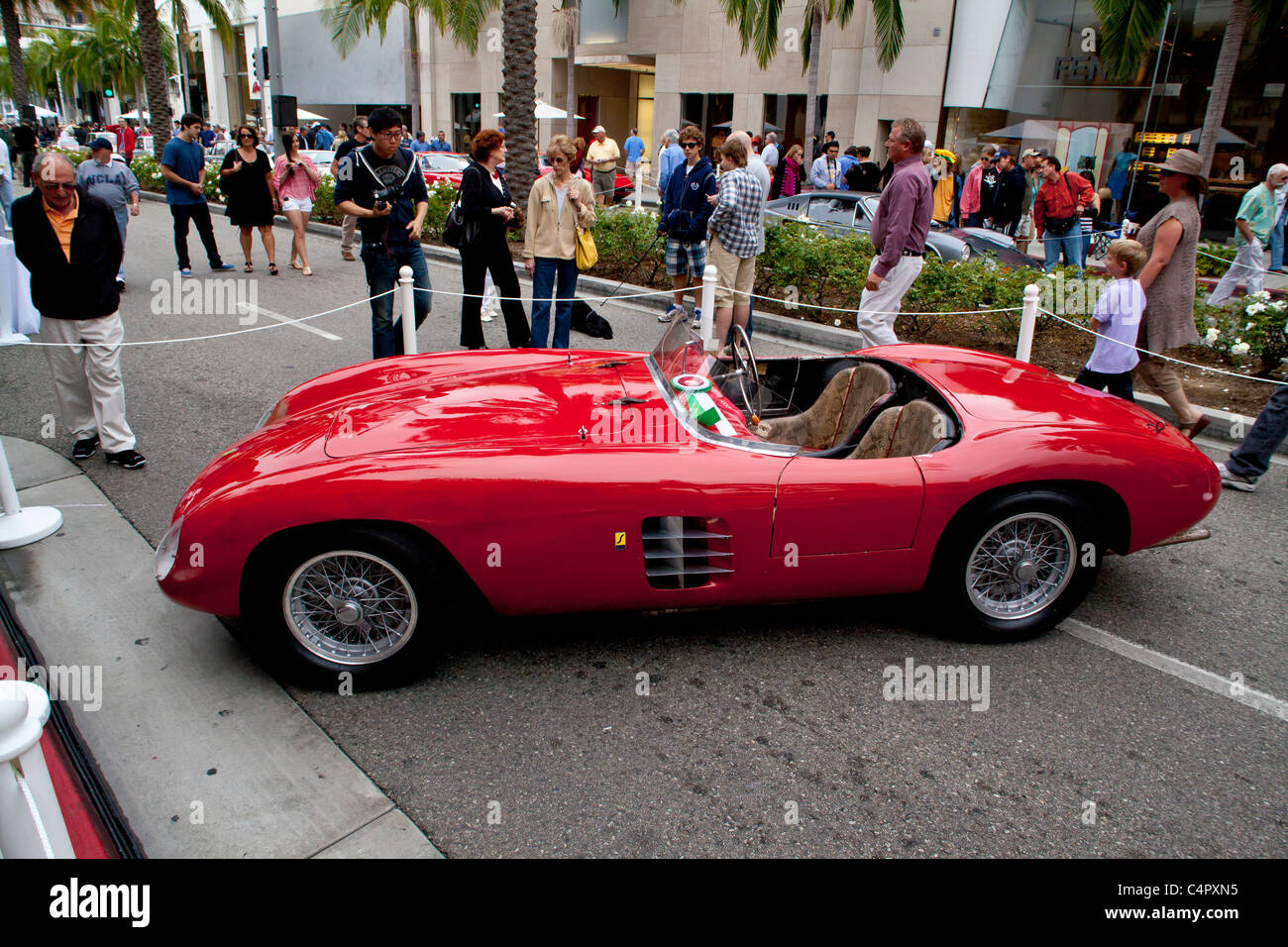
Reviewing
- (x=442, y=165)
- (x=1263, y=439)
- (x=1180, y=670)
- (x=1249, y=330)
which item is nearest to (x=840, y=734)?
(x=1180, y=670)

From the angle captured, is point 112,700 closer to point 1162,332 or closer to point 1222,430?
point 1162,332

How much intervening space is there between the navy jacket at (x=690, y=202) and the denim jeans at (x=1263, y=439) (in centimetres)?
477

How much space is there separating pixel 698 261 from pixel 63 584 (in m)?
6.35

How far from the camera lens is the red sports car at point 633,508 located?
9.99 feet

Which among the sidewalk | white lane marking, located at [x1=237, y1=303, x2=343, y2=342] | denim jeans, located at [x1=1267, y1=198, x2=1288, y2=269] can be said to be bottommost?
the sidewalk

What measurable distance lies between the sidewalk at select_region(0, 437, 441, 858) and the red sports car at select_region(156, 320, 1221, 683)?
12.3 inches

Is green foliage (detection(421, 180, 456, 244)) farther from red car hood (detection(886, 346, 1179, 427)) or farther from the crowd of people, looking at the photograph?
red car hood (detection(886, 346, 1179, 427))

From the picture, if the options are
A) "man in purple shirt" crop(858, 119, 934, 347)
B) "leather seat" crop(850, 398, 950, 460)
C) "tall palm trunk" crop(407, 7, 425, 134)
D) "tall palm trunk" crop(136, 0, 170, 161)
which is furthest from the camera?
"tall palm trunk" crop(407, 7, 425, 134)

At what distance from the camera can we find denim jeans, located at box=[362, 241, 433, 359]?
6773mm

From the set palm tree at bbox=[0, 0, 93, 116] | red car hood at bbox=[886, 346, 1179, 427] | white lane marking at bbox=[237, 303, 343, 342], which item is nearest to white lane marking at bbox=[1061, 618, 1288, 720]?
red car hood at bbox=[886, 346, 1179, 427]

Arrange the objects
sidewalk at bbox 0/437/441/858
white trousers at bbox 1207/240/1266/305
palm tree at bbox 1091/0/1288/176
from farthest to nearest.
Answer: palm tree at bbox 1091/0/1288/176 < white trousers at bbox 1207/240/1266/305 < sidewalk at bbox 0/437/441/858

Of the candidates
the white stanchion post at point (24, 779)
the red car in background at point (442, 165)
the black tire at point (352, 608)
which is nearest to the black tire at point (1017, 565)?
the black tire at point (352, 608)

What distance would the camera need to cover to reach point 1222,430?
6387 mm

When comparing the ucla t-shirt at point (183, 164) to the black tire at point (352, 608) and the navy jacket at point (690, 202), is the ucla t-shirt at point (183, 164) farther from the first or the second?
the black tire at point (352, 608)
